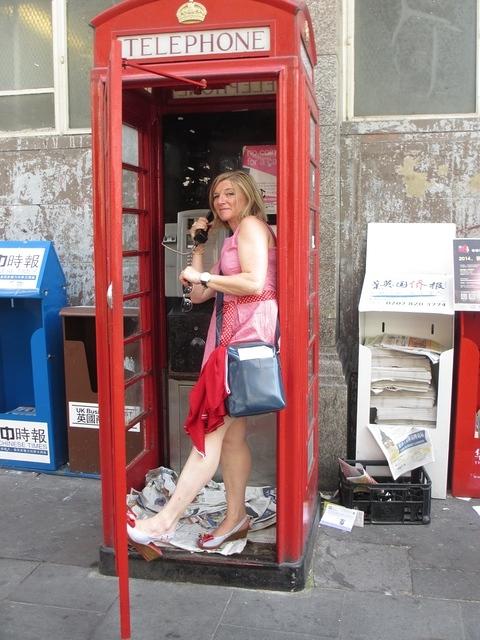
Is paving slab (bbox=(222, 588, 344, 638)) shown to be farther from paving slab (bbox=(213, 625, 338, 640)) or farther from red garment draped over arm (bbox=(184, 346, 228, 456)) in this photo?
red garment draped over arm (bbox=(184, 346, 228, 456))

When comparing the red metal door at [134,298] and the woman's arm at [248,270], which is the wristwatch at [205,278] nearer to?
the woman's arm at [248,270]

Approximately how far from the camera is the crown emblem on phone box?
2920mm

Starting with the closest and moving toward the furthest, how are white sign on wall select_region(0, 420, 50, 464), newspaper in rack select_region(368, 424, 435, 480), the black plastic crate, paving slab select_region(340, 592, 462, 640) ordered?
1. paving slab select_region(340, 592, 462, 640)
2. the black plastic crate
3. newspaper in rack select_region(368, 424, 435, 480)
4. white sign on wall select_region(0, 420, 50, 464)

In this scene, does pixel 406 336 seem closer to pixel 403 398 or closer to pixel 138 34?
pixel 403 398

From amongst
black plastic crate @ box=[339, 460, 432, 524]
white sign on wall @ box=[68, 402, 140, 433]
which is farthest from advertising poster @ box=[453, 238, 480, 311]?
white sign on wall @ box=[68, 402, 140, 433]

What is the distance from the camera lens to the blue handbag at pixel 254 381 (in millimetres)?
2926

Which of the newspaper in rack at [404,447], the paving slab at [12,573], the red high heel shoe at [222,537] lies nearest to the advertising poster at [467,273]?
the newspaper in rack at [404,447]

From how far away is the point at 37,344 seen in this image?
180 inches

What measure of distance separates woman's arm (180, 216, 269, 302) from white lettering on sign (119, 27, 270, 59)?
76 centimetres

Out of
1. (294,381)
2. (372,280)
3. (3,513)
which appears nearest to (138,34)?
(294,381)

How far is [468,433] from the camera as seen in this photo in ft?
13.7

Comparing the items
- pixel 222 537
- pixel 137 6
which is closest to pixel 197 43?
pixel 137 6

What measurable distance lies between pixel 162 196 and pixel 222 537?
6.38 ft

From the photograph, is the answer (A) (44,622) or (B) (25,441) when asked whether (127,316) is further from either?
(B) (25,441)
